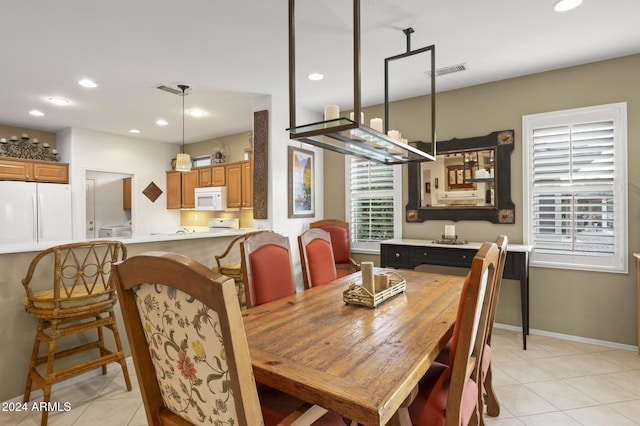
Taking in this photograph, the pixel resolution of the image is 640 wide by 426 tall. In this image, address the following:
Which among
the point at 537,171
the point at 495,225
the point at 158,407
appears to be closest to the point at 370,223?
the point at 495,225

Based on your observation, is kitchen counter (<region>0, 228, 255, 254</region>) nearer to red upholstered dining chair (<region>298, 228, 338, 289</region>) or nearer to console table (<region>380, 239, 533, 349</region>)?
red upholstered dining chair (<region>298, 228, 338, 289</region>)

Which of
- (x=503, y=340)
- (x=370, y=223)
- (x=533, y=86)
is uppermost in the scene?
(x=533, y=86)

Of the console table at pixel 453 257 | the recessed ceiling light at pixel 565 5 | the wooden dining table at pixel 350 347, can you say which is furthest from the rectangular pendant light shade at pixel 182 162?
the recessed ceiling light at pixel 565 5

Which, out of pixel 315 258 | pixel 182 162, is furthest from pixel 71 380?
pixel 182 162

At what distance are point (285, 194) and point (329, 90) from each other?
1336mm

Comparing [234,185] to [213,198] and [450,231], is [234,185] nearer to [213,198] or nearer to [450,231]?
[213,198]

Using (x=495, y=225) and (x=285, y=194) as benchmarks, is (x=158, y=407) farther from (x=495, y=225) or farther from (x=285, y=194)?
(x=495, y=225)

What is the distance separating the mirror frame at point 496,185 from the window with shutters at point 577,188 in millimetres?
156

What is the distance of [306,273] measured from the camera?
8.09 feet

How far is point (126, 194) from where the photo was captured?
6.55 m

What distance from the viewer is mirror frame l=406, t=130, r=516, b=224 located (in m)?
3.56

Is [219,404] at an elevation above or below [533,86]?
below

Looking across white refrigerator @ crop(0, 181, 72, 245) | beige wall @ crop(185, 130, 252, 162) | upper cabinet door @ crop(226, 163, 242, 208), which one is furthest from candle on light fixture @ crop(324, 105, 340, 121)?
white refrigerator @ crop(0, 181, 72, 245)

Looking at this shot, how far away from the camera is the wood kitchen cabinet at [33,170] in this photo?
4.81 m
